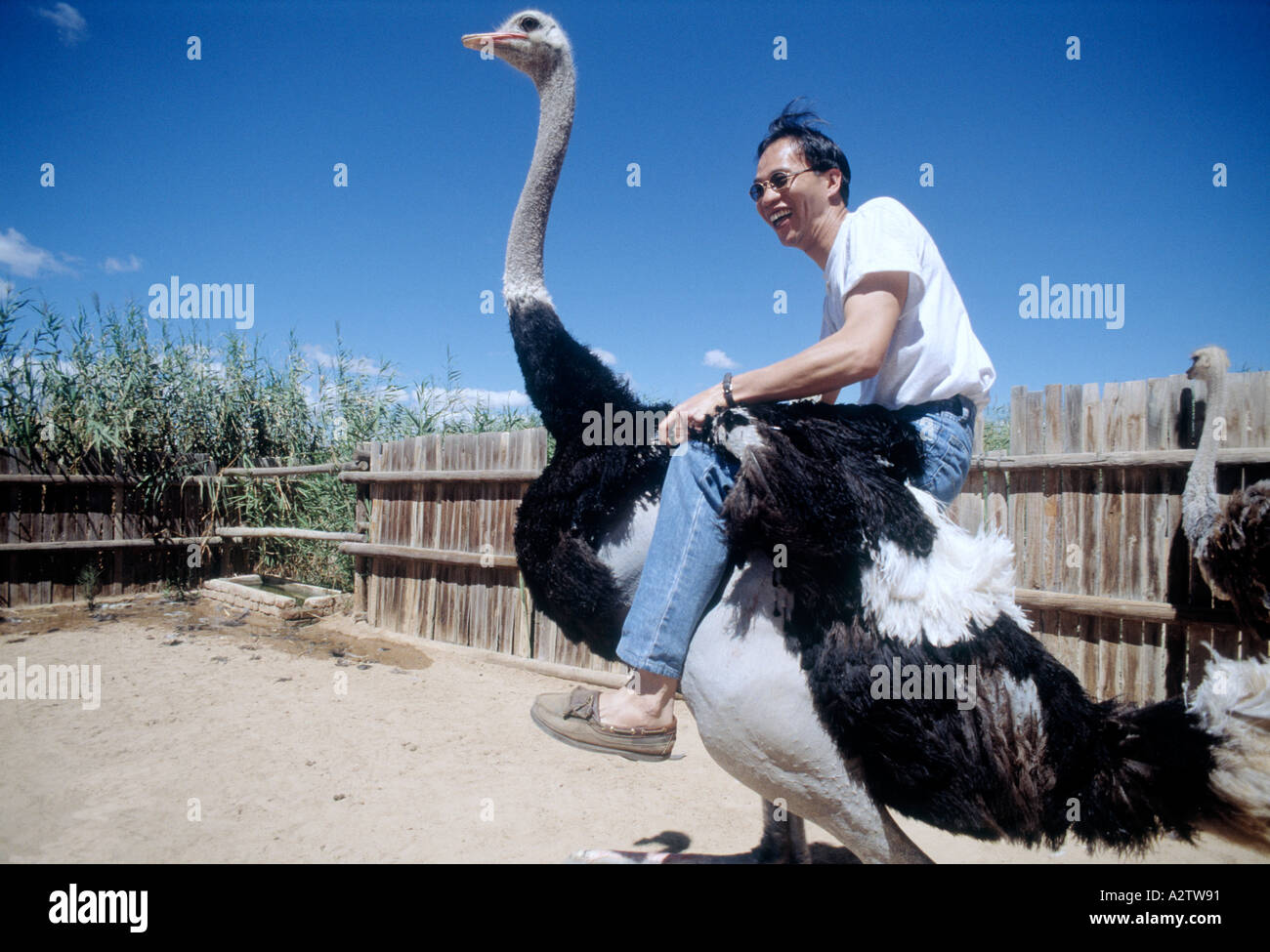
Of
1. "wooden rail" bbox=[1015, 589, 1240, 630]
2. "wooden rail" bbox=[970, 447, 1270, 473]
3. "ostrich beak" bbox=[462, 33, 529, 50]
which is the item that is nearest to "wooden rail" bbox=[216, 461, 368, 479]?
"ostrich beak" bbox=[462, 33, 529, 50]

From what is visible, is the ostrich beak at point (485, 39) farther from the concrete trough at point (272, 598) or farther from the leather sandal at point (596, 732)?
the concrete trough at point (272, 598)

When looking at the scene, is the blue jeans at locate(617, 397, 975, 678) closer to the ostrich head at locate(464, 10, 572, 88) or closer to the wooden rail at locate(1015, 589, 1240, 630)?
the ostrich head at locate(464, 10, 572, 88)

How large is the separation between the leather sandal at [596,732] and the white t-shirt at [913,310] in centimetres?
118

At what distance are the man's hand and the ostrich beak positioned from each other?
2220 mm

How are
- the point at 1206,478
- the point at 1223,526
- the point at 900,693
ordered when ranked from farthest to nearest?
the point at 1206,478
the point at 1223,526
the point at 900,693

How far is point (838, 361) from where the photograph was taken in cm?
159

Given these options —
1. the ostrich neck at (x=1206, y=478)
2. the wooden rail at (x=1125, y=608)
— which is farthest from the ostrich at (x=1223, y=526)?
the wooden rail at (x=1125, y=608)

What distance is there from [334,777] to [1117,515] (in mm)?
5356

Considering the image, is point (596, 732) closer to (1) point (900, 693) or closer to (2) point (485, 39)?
(1) point (900, 693)

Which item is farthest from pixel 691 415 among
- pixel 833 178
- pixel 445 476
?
pixel 445 476

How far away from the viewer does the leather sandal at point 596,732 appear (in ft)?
6.22
